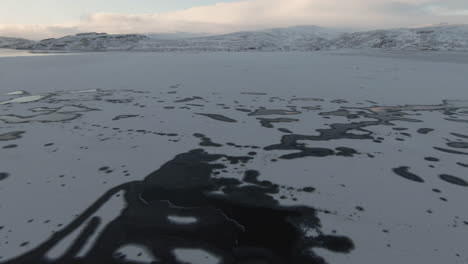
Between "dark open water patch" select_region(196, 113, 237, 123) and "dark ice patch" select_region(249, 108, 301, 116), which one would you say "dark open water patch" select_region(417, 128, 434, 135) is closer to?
"dark ice patch" select_region(249, 108, 301, 116)

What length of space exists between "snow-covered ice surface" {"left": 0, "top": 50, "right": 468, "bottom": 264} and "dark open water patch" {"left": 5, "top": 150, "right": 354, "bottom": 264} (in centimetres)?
1

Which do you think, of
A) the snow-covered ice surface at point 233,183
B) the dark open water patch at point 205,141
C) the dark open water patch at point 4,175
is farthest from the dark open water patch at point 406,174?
the dark open water patch at point 4,175

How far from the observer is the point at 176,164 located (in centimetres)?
368

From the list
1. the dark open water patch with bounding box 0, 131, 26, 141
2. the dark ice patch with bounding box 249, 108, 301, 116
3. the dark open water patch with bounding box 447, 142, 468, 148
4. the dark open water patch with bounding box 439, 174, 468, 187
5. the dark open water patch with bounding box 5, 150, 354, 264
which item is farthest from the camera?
the dark ice patch with bounding box 249, 108, 301, 116

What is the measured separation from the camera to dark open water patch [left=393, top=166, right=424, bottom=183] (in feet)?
10.7

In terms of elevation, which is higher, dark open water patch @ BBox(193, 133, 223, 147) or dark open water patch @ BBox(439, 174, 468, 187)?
dark open water patch @ BBox(193, 133, 223, 147)

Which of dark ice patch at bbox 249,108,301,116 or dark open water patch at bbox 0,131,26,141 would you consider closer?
dark open water patch at bbox 0,131,26,141

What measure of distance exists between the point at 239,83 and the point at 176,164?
21.0 ft

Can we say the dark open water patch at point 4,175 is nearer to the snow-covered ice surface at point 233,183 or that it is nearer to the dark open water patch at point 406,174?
the snow-covered ice surface at point 233,183

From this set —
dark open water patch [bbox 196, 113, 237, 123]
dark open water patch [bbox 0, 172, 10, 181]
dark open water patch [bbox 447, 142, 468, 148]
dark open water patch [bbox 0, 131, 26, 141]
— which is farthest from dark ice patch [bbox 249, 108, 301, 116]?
dark open water patch [bbox 0, 172, 10, 181]

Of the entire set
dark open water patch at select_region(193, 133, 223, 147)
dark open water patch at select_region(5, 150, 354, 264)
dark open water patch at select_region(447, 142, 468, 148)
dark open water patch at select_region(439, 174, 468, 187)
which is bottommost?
dark open water patch at select_region(5, 150, 354, 264)

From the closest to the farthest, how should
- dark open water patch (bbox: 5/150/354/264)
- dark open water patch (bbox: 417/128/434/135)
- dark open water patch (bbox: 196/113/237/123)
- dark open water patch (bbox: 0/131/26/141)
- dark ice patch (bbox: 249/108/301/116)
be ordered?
dark open water patch (bbox: 5/150/354/264)
dark open water patch (bbox: 0/131/26/141)
dark open water patch (bbox: 417/128/434/135)
dark open water patch (bbox: 196/113/237/123)
dark ice patch (bbox: 249/108/301/116)

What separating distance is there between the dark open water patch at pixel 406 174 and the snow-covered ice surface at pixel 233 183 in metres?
0.03

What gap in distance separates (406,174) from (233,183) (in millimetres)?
1824
